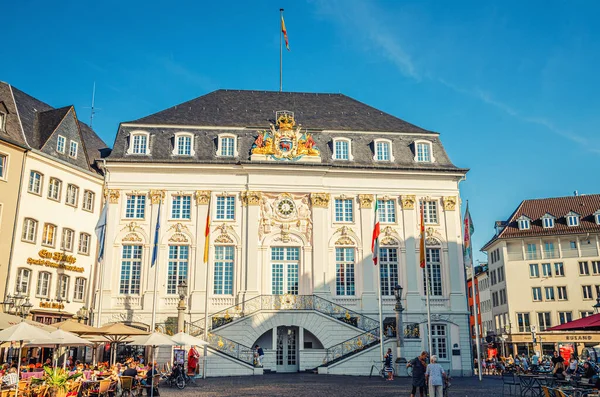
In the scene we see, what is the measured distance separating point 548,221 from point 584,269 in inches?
232

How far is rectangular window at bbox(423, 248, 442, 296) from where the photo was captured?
36719mm

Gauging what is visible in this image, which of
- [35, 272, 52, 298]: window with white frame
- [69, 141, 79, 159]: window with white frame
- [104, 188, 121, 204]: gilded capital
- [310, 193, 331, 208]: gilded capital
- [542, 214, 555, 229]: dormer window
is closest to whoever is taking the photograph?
[35, 272, 52, 298]: window with white frame

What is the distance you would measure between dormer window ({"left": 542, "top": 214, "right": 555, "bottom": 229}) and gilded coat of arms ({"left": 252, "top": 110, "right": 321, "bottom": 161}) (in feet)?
107

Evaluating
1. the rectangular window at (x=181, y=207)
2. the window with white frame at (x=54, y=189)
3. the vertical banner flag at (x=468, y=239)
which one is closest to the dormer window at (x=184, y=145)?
the rectangular window at (x=181, y=207)

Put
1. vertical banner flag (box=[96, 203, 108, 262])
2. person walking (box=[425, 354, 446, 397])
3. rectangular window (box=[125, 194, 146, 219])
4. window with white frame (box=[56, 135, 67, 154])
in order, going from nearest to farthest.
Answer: person walking (box=[425, 354, 446, 397])
vertical banner flag (box=[96, 203, 108, 262])
window with white frame (box=[56, 135, 67, 154])
rectangular window (box=[125, 194, 146, 219])

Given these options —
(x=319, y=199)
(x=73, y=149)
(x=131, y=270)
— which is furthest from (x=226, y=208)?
(x=73, y=149)

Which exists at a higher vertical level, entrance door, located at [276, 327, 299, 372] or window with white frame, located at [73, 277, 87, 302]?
window with white frame, located at [73, 277, 87, 302]

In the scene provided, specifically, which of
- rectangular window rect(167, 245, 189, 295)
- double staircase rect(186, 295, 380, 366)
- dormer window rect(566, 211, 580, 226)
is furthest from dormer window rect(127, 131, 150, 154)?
dormer window rect(566, 211, 580, 226)

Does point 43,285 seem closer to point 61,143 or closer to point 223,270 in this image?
point 61,143

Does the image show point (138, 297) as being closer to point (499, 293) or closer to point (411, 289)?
point (411, 289)

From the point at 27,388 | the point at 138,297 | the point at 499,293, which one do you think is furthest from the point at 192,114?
the point at 499,293

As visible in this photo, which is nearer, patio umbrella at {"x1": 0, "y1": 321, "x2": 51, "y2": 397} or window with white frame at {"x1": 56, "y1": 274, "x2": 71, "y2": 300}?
patio umbrella at {"x1": 0, "y1": 321, "x2": 51, "y2": 397}

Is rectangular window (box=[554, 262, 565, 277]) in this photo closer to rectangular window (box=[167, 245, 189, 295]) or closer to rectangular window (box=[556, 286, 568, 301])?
rectangular window (box=[556, 286, 568, 301])

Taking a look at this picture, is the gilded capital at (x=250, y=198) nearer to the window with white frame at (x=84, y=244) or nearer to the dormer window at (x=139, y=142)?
the dormer window at (x=139, y=142)
